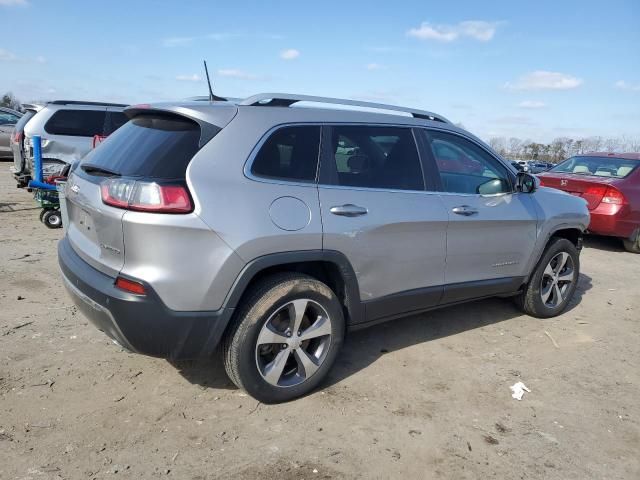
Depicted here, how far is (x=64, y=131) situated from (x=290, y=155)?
7544 mm

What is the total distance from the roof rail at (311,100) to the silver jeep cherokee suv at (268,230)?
0.6 inches

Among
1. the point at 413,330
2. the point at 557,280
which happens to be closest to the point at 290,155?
the point at 413,330

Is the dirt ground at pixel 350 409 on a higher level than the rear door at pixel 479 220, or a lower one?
lower

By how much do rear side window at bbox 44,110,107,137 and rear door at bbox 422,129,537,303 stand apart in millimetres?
7467

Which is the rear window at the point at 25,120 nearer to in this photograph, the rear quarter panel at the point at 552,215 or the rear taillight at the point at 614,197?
the rear quarter panel at the point at 552,215

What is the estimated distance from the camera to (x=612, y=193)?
779cm

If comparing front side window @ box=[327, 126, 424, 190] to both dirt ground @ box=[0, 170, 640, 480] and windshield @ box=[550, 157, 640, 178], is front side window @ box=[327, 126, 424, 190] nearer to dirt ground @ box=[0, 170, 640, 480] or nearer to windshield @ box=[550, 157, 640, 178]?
dirt ground @ box=[0, 170, 640, 480]

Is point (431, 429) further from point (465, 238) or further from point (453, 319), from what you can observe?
point (453, 319)

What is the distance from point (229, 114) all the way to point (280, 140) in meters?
0.33

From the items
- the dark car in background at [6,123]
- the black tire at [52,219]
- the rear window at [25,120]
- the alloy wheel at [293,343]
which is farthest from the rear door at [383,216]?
the dark car in background at [6,123]

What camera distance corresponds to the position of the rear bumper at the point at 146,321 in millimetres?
2729

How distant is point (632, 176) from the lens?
26.4 ft

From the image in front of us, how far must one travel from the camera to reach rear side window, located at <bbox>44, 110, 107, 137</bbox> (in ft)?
30.0

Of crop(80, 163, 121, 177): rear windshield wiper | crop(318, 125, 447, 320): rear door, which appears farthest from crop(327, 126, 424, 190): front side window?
crop(80, 163, 121, 177): rear windshield wiper
